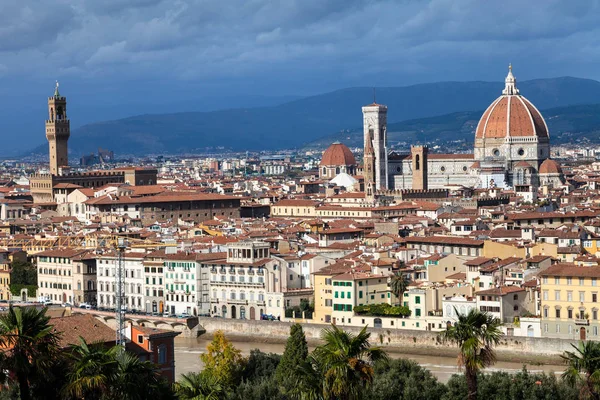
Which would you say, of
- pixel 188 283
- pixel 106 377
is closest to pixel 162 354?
pixel 106 377

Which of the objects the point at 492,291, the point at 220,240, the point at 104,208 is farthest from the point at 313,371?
the point at 104,208

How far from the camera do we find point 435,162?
114875mm

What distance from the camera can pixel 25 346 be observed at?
2112 centimetres

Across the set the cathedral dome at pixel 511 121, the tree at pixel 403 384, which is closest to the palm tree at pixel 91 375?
Result: the tree at pixel 403 384

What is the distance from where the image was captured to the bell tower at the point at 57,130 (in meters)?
108

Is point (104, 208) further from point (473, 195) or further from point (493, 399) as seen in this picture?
point (493, 399)

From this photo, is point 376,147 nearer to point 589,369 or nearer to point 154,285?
point 154,285

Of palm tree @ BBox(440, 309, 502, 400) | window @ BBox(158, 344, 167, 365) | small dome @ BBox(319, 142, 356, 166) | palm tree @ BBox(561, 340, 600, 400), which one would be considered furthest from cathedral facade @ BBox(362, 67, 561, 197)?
palm tree @ BBox(440, 309, 502, 400)

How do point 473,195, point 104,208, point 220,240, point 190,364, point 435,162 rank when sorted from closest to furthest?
point 190,364
point 220,240
point 104,208
point 473,195
point 435,162

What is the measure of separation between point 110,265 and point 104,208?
33464 millimetres

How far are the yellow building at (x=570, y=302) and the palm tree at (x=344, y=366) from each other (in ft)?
62.3

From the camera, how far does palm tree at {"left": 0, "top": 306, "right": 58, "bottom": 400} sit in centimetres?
2105

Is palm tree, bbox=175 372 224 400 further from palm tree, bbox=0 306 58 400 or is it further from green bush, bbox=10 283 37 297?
green bush, bbox=10 283 37 297

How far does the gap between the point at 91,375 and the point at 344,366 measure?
136 inches
